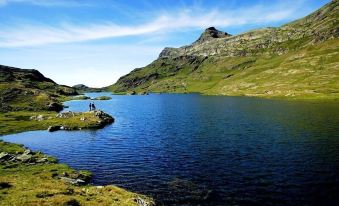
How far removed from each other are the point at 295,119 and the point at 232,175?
3169 inches

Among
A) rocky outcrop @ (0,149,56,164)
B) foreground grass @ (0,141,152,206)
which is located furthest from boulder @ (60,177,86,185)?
rocky outcrop @ (0,149,56,164)

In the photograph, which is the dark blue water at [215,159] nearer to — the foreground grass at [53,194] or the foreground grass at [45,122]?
the foreground grass at [53,194]

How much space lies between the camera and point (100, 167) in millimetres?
70312

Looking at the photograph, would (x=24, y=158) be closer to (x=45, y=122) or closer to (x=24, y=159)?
(x=24, y=159)

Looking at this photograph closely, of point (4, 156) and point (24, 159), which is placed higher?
point (4, 156)

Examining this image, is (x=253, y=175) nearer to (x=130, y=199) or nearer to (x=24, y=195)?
(x=130, y=199)

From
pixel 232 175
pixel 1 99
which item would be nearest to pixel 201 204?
pixel 232 175

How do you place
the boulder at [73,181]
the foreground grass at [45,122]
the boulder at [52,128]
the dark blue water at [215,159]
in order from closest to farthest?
the dark blue water at [215,159], the boulder at [73,181], the boulder at [52,128], the foreground grass at [45,122]

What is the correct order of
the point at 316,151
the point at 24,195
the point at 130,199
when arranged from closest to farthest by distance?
the point at 24,195 → the point at 130,199 → the point at 316,151

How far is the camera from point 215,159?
239 feet

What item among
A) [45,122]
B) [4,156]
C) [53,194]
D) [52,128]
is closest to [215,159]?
[53,194]

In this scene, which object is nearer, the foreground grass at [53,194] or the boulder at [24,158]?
the foreground grass at [53,194]

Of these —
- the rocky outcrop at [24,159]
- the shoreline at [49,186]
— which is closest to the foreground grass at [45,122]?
the rocky outcrop at [24,159]

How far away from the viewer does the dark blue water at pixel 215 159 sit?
51.6 meters
